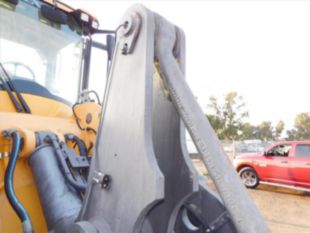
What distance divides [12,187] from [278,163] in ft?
31.9

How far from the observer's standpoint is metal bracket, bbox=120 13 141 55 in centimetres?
139

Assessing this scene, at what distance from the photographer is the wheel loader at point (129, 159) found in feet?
3.87

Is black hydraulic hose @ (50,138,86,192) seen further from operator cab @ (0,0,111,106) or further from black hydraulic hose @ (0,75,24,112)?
operator cab @ (0,0,111,106)

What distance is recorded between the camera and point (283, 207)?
27.3ft

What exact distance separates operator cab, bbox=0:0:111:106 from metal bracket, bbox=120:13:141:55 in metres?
1.12

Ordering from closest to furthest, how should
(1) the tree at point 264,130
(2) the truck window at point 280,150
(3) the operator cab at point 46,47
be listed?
(3) the operator cab at point 46,47 → (2) the truck window at point 280,150 → (1) the tree at point 264,130

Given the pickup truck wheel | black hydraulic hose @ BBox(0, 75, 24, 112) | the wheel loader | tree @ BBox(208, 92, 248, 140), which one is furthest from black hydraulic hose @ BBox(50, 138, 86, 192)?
tree @ BBox(208, 92, 248, 140)


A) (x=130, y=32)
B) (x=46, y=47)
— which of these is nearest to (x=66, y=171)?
(x=130, y=32)

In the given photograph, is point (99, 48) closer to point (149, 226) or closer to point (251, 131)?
point (149, 226)

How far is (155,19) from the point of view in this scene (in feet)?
4.64

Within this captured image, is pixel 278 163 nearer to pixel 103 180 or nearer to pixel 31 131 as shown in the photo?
pixel 31 131

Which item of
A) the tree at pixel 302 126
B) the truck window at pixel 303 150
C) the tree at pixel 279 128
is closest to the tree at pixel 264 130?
the tree at pixel 279 128

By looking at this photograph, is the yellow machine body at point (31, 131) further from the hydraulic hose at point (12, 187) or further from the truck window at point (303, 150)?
the truck window at point (303, 150)

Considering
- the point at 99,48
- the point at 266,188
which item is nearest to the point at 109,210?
the point at 99,48
